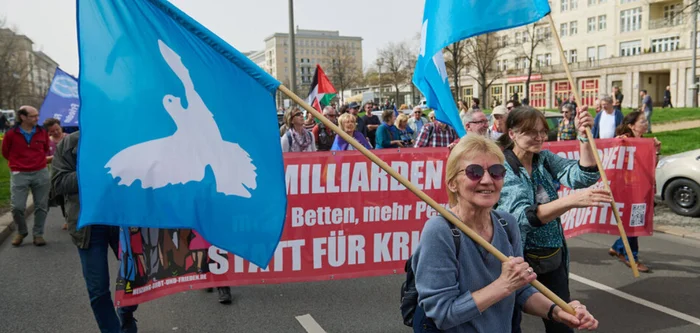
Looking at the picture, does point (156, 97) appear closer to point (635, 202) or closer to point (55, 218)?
point (635, 202)

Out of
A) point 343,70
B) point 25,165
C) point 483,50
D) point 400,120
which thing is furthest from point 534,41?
point 25,165

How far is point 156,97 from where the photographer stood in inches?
112

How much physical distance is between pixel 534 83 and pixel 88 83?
75559 mm

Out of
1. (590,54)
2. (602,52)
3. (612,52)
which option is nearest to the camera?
(612,52)

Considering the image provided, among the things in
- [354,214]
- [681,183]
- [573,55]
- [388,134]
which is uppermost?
[573,55]

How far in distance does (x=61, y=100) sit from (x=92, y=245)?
10194 millimetres

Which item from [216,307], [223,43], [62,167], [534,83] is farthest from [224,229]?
[534,83]

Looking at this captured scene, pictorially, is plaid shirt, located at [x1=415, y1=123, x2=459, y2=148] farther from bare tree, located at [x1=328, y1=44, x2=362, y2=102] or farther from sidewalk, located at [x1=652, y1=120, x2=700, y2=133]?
bare tree, located at [x1=328, y1=44, x2=362, y2=102]

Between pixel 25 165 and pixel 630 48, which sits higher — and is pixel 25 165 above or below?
below

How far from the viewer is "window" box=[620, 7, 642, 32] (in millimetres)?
60062

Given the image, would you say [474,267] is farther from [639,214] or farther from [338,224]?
[639,214]

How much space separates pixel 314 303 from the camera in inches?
213

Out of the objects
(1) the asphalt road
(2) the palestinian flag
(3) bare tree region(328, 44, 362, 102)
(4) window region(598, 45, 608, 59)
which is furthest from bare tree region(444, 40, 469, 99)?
(1) the asphalt road

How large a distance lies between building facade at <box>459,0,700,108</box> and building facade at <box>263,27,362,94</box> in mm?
85138
